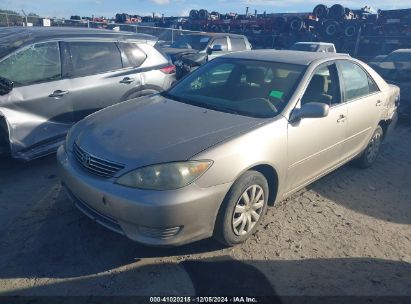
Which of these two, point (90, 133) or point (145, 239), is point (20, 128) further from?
Answer: point (145, 239)

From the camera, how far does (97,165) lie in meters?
2.73

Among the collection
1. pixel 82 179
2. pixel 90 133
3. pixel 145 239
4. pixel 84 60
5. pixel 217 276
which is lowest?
pixel 217 276

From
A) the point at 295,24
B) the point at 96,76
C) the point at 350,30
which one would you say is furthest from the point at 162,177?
the point at 295,24

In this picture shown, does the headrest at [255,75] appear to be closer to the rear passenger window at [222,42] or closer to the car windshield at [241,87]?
the car windshield at [241,87]

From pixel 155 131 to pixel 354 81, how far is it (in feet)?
8.80

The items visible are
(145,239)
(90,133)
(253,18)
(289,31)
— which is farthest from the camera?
(253,18)

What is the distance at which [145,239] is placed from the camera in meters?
2.62

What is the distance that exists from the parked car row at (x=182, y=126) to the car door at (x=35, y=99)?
12mm

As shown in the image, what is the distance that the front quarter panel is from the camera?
2.66 meters

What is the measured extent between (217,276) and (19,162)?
3139mm

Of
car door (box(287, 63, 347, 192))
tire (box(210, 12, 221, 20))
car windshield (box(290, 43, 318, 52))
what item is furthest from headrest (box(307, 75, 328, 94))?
tire (box(210, 12, 221, 20))

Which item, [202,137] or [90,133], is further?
[90,133]

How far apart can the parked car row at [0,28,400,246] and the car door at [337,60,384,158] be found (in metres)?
0.02

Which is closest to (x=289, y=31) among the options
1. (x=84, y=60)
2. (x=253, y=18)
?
(x=253, y=18)
